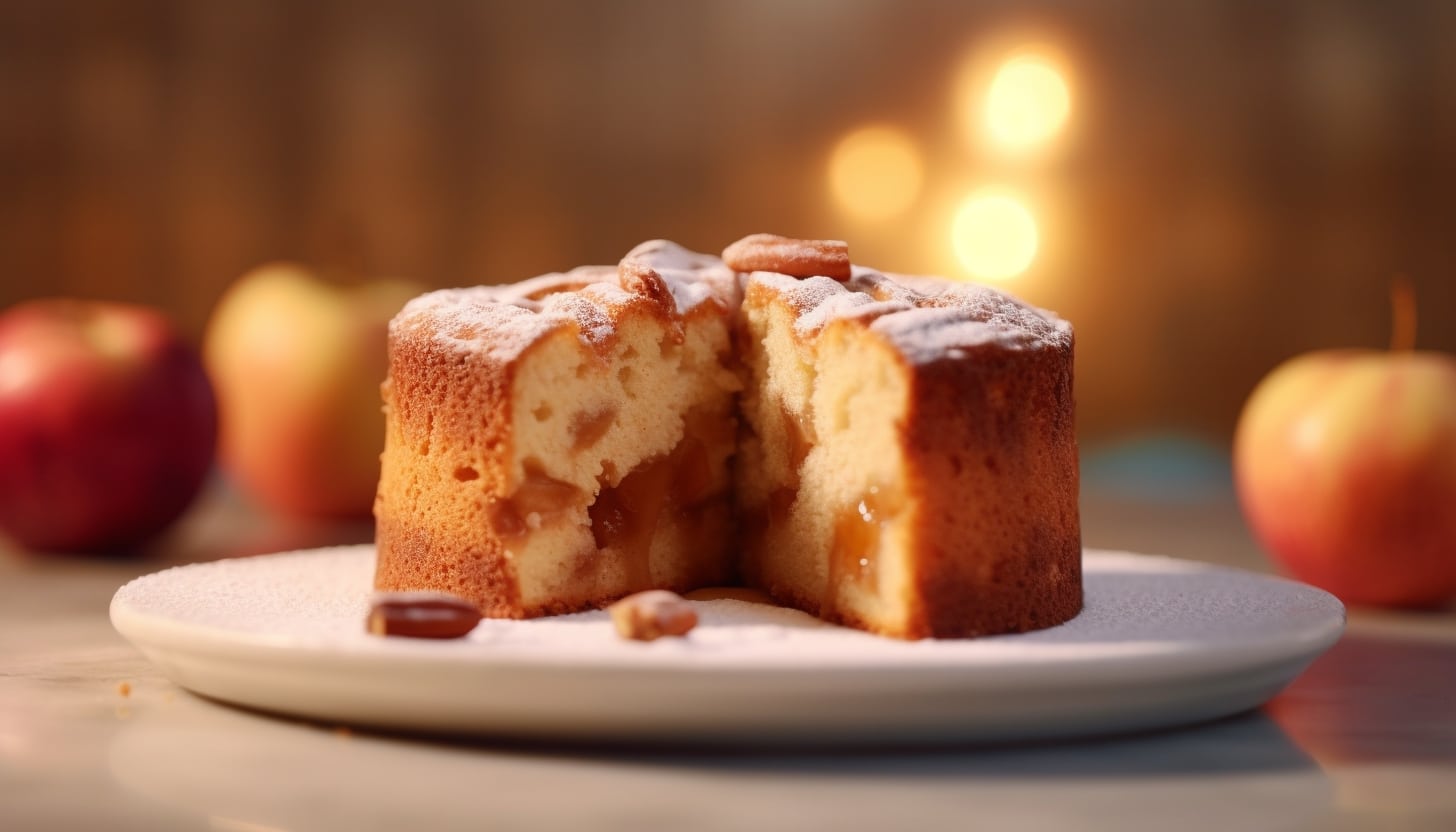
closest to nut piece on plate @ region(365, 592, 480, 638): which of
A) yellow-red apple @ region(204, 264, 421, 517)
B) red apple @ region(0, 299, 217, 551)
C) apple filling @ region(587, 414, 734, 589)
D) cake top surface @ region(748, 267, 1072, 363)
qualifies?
apple filling @ region(587, 414, 734, 589)

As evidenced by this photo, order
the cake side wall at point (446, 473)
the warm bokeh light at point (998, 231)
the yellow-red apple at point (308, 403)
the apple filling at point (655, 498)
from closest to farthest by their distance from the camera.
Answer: the cake side wall at point (446, 473), the apple filling at point (655, 498), the yellow-red apple at point (308, 403), the warm bokeh light at point (998, 231)

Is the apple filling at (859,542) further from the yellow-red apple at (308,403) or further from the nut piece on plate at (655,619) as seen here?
the yellow-red apple at (308,403)

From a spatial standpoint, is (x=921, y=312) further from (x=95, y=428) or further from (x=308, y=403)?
(x=308, y=403)

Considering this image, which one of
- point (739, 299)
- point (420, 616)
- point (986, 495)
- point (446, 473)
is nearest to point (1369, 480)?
point (986, 495)

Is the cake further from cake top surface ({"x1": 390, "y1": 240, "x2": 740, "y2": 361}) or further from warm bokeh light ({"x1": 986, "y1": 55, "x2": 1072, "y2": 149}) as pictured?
warm bokeh light ({"x1": 986, "y1": 55, "x2": 1072, "y2": 149})

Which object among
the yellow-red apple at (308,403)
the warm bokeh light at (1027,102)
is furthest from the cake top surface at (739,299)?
the warm bokeh light at (1027,102)

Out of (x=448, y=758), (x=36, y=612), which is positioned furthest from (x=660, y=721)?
(x=36, y=612)
